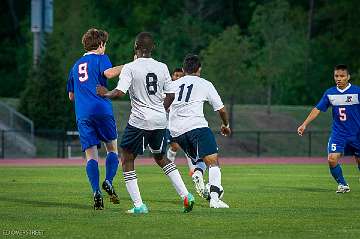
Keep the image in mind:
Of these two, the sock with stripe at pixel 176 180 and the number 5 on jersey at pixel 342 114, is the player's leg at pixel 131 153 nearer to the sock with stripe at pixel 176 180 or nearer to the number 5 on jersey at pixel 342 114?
the sock with stripe at pixel 176 180

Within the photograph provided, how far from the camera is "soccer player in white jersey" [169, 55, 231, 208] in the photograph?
1634 cm

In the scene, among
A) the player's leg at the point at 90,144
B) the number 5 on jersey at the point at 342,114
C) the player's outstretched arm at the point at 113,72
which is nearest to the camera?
the player's outstretched arm at the point at 113,72

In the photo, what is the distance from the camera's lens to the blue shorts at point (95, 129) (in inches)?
629

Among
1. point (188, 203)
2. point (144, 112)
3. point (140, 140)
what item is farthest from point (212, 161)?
point (144, 112)

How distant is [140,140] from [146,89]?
2.17ft

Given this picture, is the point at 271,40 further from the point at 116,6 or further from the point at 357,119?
the point at 357,119

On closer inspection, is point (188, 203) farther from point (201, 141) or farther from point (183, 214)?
point (201, 141)

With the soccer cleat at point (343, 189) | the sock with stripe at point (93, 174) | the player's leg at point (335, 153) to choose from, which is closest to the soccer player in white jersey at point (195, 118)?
the sock with stripe at point (93, 174)

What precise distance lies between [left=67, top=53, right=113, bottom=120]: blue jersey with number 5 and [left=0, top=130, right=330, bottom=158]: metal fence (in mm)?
28111

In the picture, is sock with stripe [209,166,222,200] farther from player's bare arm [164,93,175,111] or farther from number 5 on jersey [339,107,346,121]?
number 5 on jersey [339,107,346,121]

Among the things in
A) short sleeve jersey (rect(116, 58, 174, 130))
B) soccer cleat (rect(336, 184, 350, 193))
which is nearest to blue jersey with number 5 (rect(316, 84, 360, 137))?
soccer cleat (rect(336, 184, 350, 193))

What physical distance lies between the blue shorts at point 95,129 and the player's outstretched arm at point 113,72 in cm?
69

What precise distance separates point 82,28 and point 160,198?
4552cm

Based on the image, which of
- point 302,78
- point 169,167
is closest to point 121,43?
point 302,78
